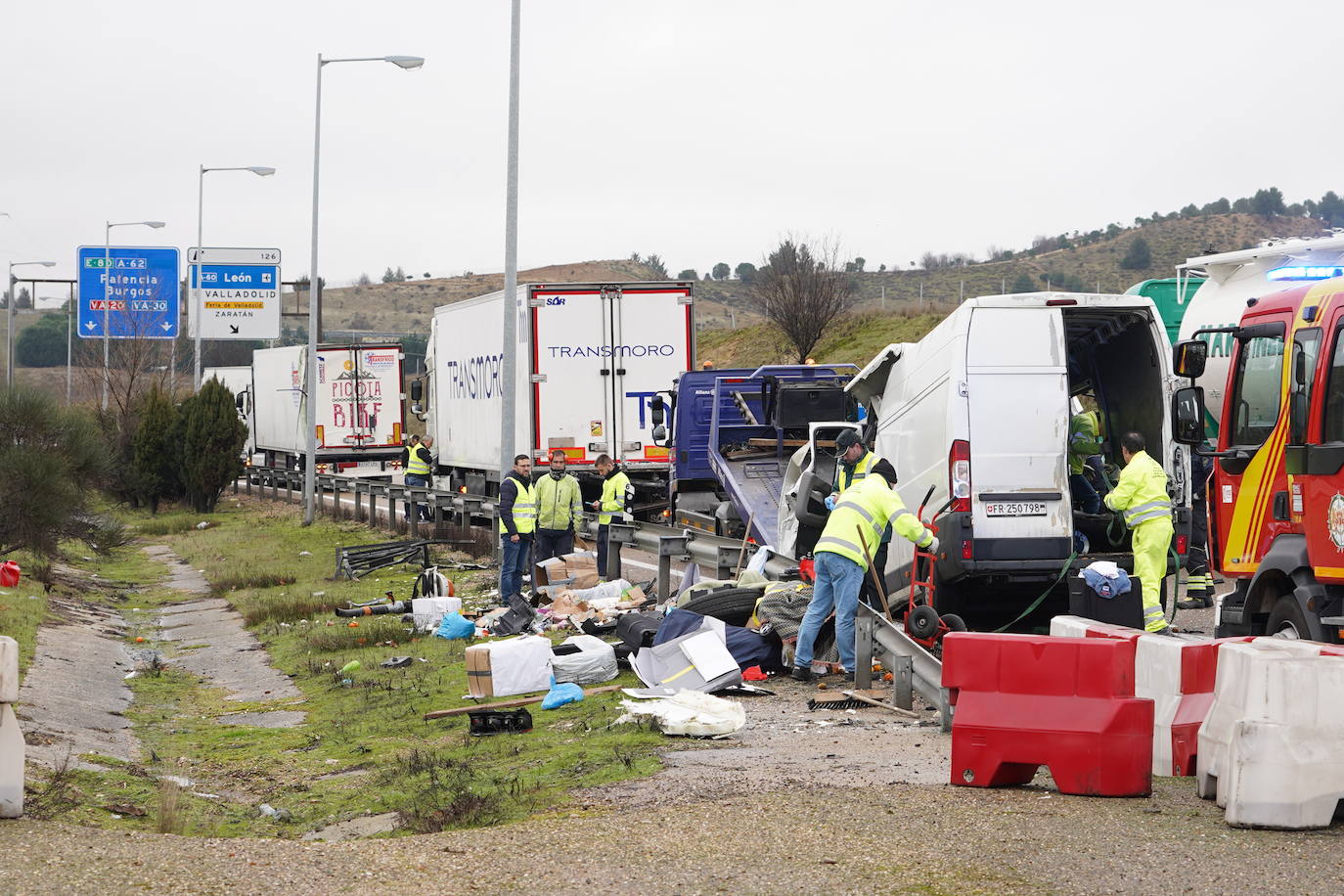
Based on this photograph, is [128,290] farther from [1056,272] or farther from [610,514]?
[1056,272]

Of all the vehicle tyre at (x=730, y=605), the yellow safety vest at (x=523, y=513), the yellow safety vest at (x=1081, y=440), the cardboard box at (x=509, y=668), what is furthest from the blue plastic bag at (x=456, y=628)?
the yellow safety vest at (x=1081, y=440)

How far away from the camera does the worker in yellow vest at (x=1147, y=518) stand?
11.7 m

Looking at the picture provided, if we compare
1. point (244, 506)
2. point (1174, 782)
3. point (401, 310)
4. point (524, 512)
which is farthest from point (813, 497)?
point (401, 310)

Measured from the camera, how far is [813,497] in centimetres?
1438

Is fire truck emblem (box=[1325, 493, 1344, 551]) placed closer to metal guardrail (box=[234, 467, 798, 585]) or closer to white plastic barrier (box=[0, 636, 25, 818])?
metal guardrail (box=[234, 467, 798, 585])

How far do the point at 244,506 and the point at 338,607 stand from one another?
23.0 m

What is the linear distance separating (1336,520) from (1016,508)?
3.06 meters

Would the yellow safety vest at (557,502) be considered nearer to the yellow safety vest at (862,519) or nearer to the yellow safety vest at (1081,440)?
the yellow safety vest at (1081,440)

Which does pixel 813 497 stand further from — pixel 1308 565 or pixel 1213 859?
pixel 1213 859

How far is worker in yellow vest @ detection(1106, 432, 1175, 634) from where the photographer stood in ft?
38.4

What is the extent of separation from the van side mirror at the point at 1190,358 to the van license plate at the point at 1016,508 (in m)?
1.61

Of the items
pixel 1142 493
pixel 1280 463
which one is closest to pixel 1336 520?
pixel 1280 463

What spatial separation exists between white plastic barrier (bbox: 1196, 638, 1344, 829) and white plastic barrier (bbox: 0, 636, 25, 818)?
5276 millimetres

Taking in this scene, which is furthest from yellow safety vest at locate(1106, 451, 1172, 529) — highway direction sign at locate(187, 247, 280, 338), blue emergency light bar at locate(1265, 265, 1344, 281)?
highway direction sign at locate(187, 247, 280, 338)
